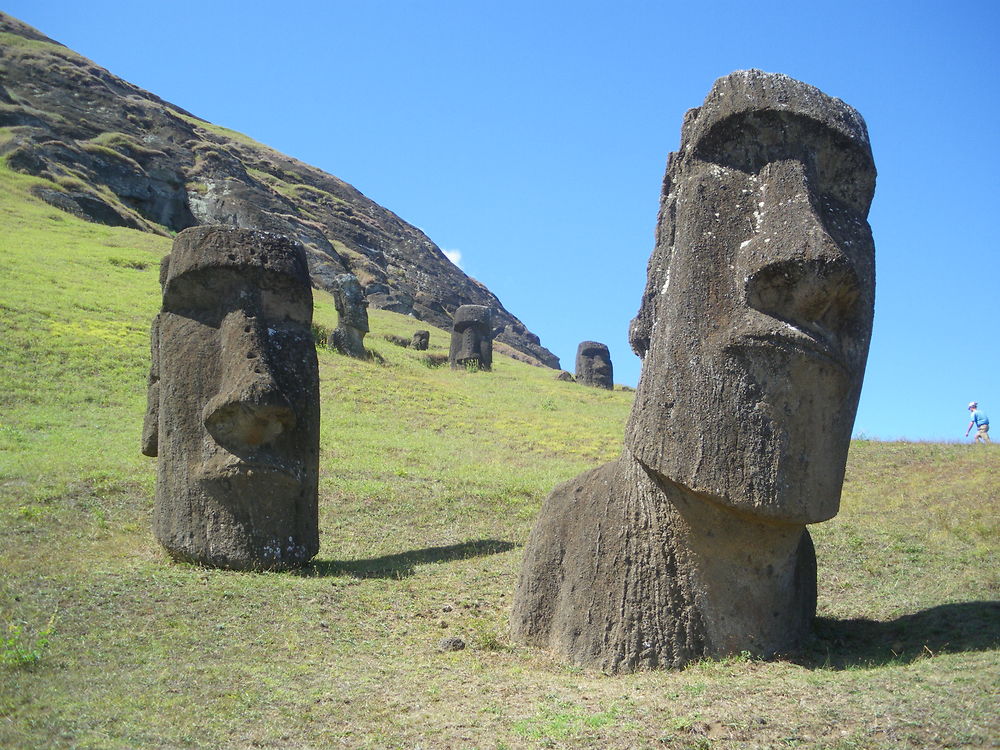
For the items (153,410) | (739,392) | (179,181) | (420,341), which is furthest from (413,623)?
(179,181)

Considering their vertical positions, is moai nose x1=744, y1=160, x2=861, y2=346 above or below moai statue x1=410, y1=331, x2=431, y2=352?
below

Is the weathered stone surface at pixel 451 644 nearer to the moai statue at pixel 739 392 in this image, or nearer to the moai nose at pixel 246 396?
the moai statue at pixel 739 392

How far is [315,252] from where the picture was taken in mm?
61844

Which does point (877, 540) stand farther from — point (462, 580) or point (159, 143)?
point (159, 143)

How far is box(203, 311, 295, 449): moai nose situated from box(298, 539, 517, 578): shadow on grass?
1.38 metres

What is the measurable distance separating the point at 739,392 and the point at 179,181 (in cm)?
5640

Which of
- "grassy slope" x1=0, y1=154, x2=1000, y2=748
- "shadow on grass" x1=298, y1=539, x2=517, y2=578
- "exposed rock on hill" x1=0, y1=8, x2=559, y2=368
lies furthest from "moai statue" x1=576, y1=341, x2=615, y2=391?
"shadow on grass" x1=298, y1=539, x2=517, y2=578

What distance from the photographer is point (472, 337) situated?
118 ft

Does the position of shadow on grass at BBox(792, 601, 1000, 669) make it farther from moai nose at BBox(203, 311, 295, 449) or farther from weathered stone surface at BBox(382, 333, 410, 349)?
weathered stone surface at BBox(382, 333, 410, 349)

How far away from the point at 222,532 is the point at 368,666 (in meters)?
3.20

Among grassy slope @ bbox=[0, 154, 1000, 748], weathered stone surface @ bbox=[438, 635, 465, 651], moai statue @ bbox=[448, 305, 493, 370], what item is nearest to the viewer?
grassy slope @ bbox=[0, 154, 1000, 748]

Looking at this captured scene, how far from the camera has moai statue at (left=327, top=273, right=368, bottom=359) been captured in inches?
1166

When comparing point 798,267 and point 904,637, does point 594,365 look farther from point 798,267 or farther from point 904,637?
point 798,267

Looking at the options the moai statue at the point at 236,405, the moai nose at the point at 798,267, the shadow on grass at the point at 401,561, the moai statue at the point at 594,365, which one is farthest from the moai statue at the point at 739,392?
the moai statue at the point at 594,365
